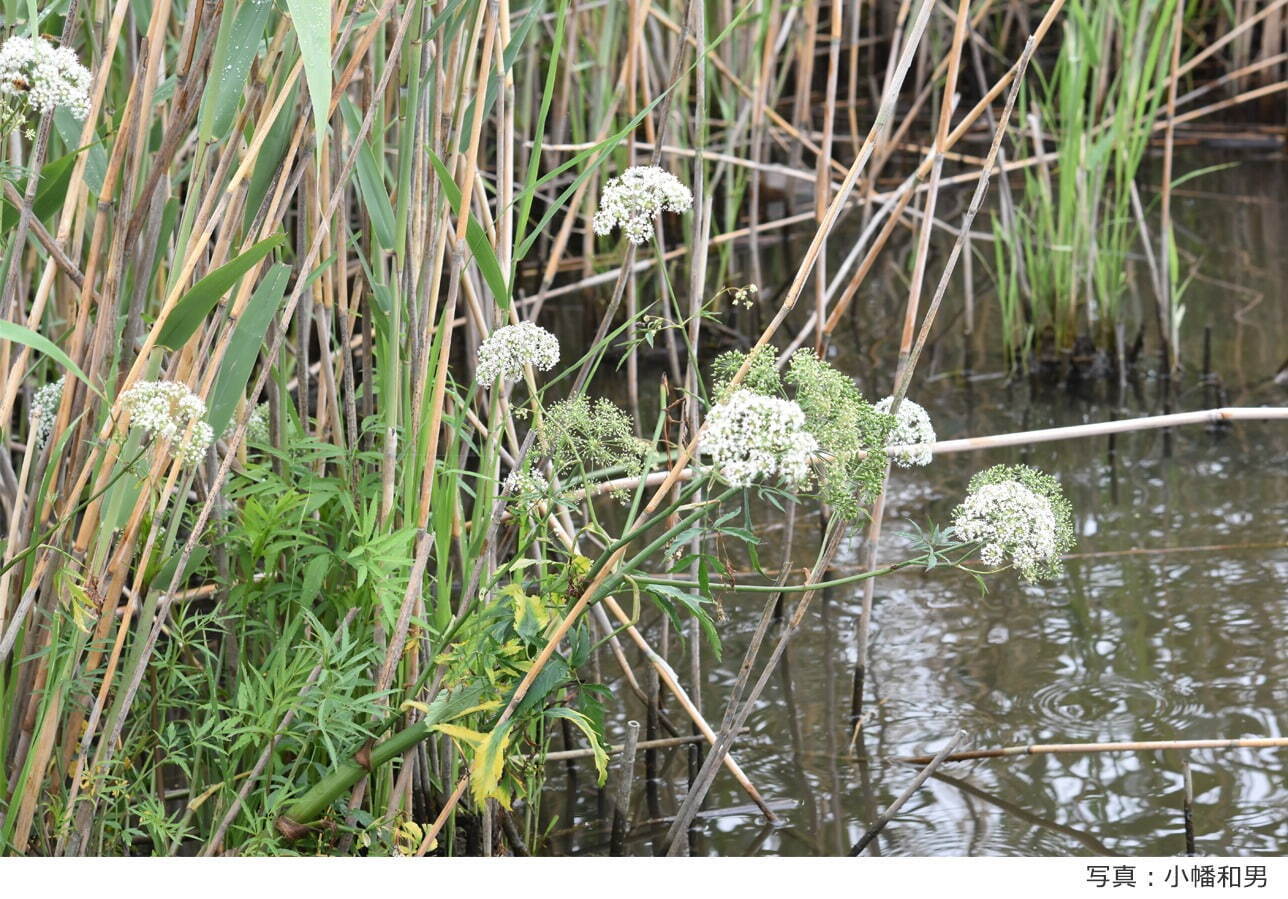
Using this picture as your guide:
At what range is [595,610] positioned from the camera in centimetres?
180

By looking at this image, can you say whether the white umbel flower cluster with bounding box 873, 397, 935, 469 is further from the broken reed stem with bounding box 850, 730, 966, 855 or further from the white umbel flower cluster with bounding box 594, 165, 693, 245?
the broken reed stem with bounding box 850, 730, 966, 855

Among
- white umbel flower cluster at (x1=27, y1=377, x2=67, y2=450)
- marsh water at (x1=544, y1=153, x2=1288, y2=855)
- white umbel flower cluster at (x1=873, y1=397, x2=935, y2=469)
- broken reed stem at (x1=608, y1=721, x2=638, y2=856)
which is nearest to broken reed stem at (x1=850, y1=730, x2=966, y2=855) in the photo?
marsh water at (x1=544, y1=153, x2=1288, y2=855)

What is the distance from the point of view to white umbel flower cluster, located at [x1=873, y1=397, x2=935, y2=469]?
1.29 metres

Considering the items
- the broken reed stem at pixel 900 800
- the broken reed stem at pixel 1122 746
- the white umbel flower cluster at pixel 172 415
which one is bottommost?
the broken reed stem at pixel 900 800

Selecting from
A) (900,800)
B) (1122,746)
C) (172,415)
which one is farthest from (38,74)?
(1122,746)

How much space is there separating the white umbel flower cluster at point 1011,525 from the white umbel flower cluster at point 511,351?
0.42 m

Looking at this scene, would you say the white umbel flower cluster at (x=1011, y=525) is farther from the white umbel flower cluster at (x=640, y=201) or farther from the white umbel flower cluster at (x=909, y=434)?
the white umbel flower cluster at (x=640, y=201)

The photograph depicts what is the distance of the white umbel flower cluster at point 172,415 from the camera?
46.7 inches

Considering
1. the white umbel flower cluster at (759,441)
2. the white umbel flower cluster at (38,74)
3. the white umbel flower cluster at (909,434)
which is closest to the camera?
the white umbel flower cluster at (759,441)

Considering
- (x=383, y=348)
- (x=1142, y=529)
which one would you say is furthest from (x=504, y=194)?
(x=1142, y=529)

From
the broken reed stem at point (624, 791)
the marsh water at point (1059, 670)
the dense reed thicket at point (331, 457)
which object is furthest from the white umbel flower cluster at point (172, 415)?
the marsh water at point (1059, 670)

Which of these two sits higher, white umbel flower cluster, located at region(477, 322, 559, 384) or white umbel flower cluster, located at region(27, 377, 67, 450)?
white umbel flower cluster, located at region(477, 322, 559, 384)

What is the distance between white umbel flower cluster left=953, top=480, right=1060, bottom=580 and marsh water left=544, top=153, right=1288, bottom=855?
0.73 metres

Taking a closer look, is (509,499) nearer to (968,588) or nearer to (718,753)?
(718,753)
